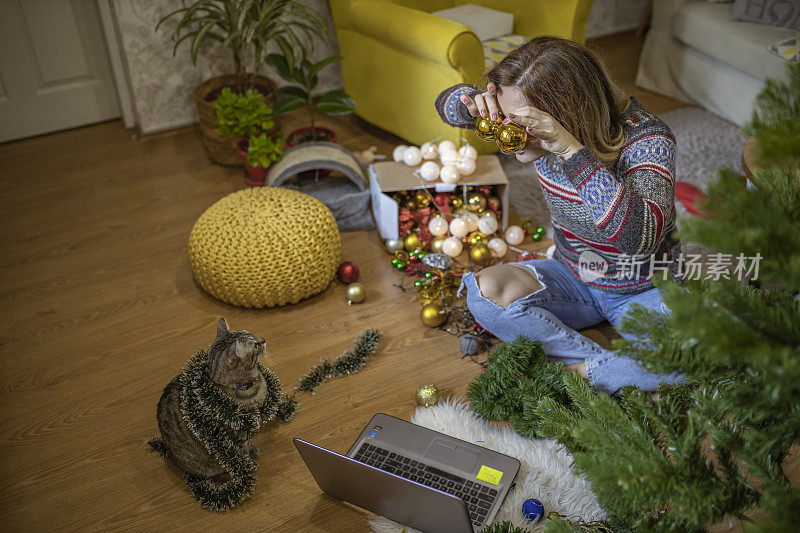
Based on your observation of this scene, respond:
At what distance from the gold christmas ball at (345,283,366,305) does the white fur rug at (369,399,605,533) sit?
463 millimetres

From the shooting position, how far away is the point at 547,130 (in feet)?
4.37

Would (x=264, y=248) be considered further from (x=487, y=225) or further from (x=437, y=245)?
(x=487, y=225)

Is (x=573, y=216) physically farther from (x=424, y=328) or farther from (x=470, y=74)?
(x=470, y=74)

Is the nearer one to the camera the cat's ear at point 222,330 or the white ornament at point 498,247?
the cat's ear at point 222,330

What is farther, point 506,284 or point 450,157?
point 450,157

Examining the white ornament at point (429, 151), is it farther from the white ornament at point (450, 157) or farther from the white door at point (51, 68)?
the white door at point (51, 68)

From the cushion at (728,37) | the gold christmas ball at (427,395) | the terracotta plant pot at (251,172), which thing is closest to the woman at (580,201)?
the gold christmas ball at (427,395)

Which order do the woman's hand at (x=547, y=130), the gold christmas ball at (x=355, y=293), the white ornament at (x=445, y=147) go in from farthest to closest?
the white ornament at (x=445, y=147), the gold christmas ball at (x=355, y=293), the woman's hand at (x=547, y=130)

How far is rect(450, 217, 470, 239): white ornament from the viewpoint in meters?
2.11

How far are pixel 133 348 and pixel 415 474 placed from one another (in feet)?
3.08

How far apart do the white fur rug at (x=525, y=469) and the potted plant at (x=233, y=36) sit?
1.56 meters

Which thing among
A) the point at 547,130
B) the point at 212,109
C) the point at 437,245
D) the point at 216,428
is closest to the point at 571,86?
the point at 547,130

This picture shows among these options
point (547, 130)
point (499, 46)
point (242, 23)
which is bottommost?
point (499, 46)

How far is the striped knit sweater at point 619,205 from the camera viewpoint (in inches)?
53.1
